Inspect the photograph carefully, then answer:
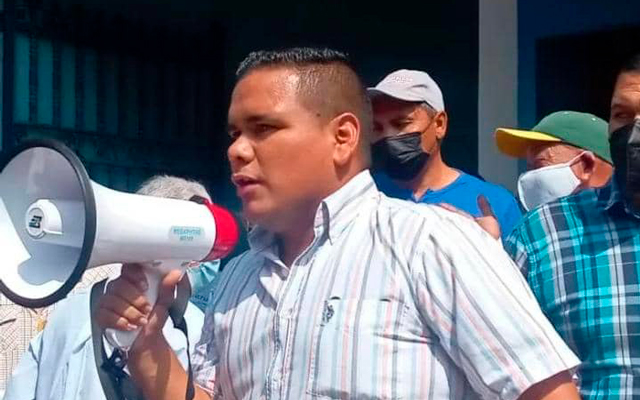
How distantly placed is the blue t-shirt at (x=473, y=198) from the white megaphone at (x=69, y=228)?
1.52m

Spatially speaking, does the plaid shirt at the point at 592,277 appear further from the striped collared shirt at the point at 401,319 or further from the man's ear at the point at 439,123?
the man's ear at the point at 439,123

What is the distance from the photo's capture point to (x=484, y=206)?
3604 mm

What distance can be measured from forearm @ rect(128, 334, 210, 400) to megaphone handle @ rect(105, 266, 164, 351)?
0.05 meters

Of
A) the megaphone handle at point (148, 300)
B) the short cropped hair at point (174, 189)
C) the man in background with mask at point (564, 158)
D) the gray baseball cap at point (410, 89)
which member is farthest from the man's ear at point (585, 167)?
the megaphone handle at point (148, 300)

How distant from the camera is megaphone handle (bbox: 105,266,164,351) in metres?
2.23

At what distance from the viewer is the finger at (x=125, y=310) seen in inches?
87.1

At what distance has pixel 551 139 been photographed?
399 cm

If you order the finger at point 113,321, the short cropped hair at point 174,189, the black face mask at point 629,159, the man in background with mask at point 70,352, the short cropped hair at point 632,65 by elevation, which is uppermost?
the short cropped hair at point 632,65

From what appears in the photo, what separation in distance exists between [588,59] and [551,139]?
7.01 ft

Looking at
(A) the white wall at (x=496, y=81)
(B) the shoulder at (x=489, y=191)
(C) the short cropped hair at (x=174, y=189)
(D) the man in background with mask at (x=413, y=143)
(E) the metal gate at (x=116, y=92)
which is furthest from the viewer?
(A) the white wall at (x=496, y=81)

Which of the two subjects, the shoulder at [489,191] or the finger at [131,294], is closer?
the finger at [131,294]

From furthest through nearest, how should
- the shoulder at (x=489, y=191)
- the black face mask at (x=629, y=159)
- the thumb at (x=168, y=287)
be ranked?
the shoulder at (x=489, y=191)
the black face mask at (x=629, y=159)
the thumb at (x=168, y=287)

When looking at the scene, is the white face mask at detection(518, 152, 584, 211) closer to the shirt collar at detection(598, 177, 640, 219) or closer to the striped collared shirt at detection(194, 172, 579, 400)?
the shirt collar at detection(598, 177, 640, 219)

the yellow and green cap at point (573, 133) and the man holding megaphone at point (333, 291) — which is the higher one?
the yellow and green cap at point (573, 133)
